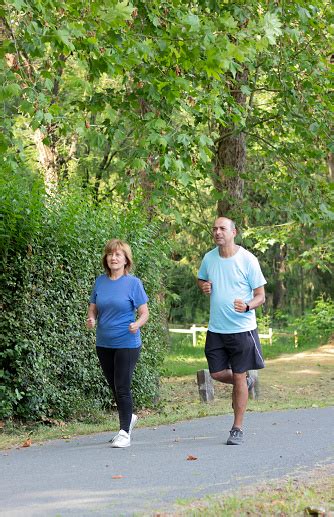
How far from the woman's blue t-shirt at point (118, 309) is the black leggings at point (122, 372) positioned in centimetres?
7

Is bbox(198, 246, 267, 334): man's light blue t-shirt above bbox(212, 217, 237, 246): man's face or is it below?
below

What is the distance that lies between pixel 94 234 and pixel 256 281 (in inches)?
141

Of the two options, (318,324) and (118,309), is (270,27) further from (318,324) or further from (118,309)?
(318,324)

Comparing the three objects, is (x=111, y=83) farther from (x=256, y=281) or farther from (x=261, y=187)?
(x=256, y=281)

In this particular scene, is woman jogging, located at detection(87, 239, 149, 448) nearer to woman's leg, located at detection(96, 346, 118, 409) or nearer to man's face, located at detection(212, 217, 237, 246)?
woman's leg, located at detection(96, 346, 118, 409)

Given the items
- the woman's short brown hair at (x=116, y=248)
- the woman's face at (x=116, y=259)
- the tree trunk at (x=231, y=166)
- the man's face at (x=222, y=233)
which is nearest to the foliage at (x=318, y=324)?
the tree trunk at (x=231, y=166)

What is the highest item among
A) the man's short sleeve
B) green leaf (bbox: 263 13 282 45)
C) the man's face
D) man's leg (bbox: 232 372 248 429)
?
green leaf (bbox: 263 13 282 45)

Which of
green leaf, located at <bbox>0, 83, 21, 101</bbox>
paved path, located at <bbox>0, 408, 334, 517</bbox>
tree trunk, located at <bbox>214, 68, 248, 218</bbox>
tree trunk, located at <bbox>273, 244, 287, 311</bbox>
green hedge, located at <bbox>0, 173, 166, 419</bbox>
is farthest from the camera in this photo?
tree trunk, located at <bbox>273, 244, 287, 311</bbox>

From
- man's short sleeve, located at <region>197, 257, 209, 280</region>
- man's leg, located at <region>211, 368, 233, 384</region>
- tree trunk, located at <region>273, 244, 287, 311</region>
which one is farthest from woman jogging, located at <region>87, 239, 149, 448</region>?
tree trunk, located at <region>273, 244, 287, 311</region>

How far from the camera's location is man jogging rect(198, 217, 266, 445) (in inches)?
384

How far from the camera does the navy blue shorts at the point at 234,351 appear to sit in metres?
9.77

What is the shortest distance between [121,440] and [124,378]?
60 cm

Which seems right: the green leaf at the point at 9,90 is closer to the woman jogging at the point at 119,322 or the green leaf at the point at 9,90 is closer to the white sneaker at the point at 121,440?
the woman jogging at the point at 119,322

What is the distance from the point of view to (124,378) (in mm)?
9781
